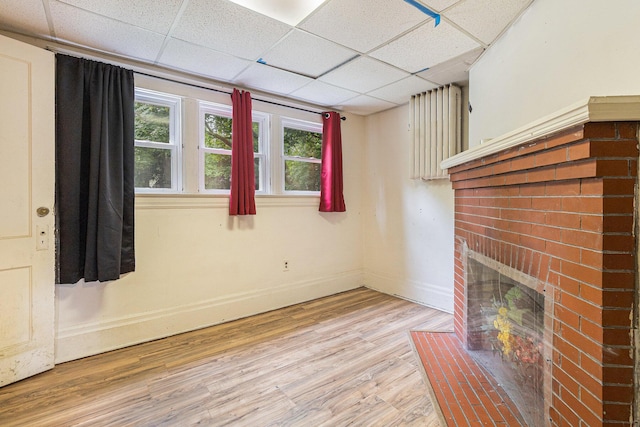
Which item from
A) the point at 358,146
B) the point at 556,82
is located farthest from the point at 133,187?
the point at 556,82

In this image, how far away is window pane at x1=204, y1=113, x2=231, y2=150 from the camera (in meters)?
3.07

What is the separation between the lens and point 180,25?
2.06m

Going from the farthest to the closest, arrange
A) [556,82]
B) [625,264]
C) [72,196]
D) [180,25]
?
1. [72,196]
2. [180,25]
3. [556,82]
4. [625,264]

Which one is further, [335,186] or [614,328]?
[335,186]

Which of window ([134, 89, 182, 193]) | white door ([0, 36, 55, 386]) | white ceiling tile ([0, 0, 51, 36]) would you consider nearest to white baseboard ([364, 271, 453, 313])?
window ([134, 89, 182, 193])

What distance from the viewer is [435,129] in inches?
130

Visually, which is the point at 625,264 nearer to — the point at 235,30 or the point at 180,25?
the point at 235,30

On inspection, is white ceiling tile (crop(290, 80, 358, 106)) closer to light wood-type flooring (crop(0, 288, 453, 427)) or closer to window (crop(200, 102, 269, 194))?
window (crop(200, 102, 269, 194))

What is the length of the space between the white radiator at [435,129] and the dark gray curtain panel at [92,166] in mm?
2908

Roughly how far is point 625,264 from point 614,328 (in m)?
0.22

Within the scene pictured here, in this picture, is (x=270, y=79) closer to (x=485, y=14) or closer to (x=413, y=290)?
(x=485, y=14)

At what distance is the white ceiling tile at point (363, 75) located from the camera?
105 inches

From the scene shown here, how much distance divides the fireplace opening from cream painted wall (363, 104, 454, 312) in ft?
3.96

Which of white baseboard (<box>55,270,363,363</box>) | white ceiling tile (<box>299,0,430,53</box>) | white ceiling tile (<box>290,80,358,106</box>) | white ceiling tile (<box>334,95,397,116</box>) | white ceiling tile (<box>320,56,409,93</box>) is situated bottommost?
white baseboard (<box>55,270,363,363</box>)
